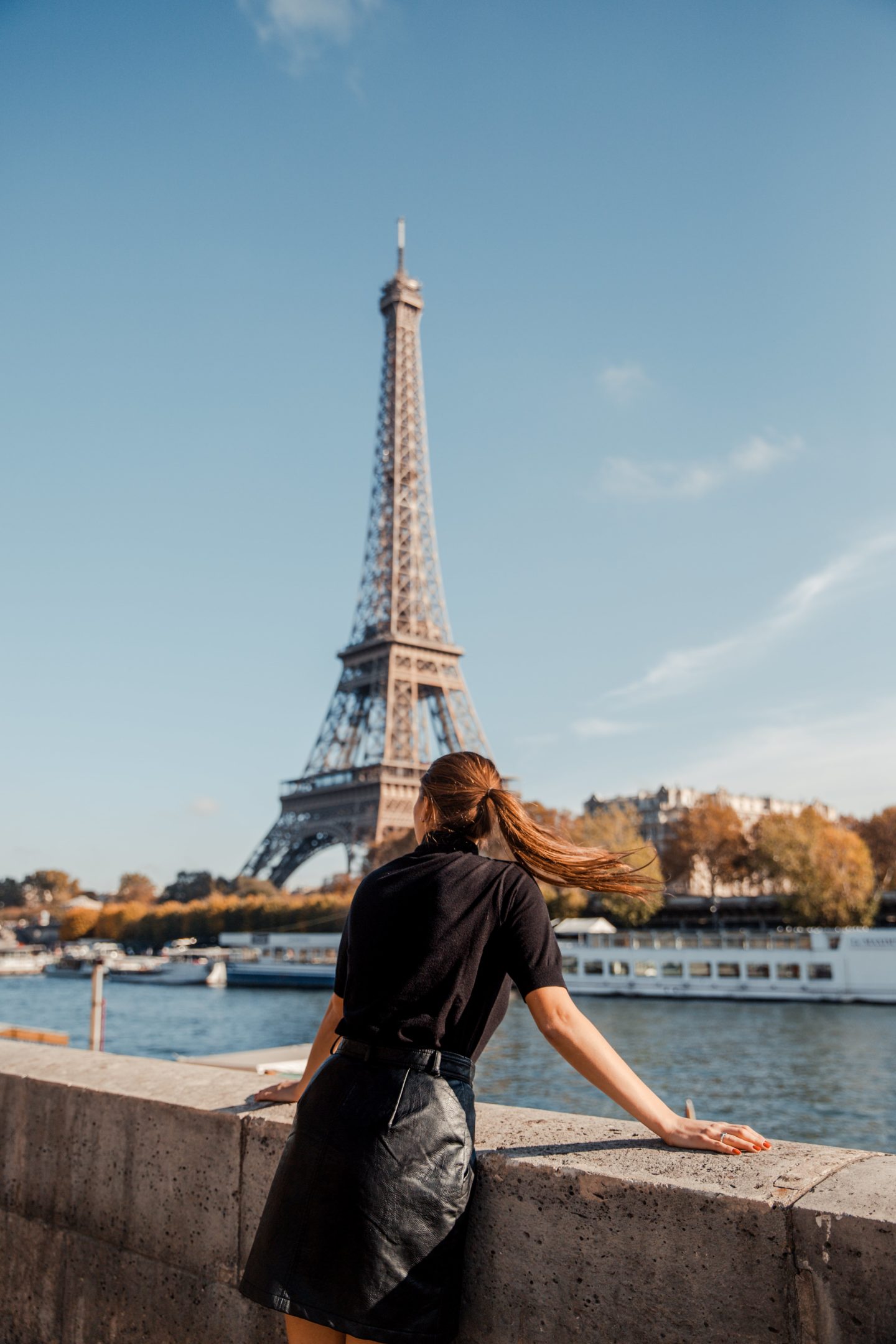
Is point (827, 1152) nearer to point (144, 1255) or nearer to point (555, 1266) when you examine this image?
point (555, 1266)

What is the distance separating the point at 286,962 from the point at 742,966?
27.8m

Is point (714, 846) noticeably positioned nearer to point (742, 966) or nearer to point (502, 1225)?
point (742, 966)

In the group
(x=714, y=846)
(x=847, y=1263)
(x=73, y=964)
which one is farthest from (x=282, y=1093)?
(x=73, y=964)

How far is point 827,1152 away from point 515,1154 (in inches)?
25.6

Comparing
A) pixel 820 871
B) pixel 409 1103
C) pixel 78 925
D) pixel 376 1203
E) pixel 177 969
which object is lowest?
pixel 177 969

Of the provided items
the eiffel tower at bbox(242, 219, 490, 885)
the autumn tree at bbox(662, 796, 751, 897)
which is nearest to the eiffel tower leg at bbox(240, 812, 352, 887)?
the eiffel tower at bbox(242, 219, 490, 885)

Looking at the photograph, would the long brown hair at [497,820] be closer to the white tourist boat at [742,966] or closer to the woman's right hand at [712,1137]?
the woman's right hand at [712,1137]

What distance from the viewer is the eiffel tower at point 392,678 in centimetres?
6506

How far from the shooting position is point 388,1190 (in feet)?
6.57

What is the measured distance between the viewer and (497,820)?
7.93 ft

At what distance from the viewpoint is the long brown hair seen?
239cm

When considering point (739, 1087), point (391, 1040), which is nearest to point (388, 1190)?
point (391, 1040)

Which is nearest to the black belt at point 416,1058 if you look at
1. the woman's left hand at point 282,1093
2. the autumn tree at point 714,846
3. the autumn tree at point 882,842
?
the woman's left hand at point 282,1093

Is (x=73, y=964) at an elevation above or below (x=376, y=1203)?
below
